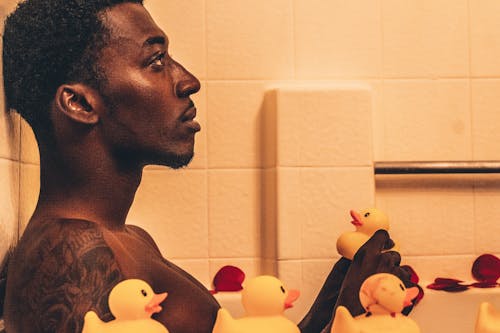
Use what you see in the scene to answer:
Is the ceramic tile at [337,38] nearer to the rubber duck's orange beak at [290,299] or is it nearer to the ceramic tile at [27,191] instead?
the ceramic tile at [27,191]

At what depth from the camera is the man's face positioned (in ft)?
3.15

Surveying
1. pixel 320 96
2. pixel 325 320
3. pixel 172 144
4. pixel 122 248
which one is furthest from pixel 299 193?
pixel 122 248

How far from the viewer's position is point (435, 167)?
1508mm

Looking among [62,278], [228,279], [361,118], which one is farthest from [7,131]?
[361,118]

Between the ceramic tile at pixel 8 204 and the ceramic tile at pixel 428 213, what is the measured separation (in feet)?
2.66

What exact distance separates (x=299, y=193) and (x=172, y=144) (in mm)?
543

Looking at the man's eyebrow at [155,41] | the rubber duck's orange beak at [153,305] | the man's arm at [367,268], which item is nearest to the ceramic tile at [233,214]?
the man's arm at [367,268]

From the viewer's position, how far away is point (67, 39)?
0.94 metres

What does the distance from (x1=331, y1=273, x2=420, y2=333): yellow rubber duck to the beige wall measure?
705mm

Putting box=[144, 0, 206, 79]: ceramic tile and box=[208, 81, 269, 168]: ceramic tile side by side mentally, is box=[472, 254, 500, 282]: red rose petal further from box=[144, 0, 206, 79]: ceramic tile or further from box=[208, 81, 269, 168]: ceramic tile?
box=[144, 0, 206, 79]: ceramic tile

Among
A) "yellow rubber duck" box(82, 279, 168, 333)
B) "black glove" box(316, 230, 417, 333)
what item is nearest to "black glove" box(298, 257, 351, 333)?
"black glove" box(316, 230, 417, 333)

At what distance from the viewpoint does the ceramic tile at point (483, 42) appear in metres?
1.62

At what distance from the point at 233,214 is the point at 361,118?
36 centimetres

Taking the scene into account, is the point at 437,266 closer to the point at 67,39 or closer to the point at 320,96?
the point at 320,96
